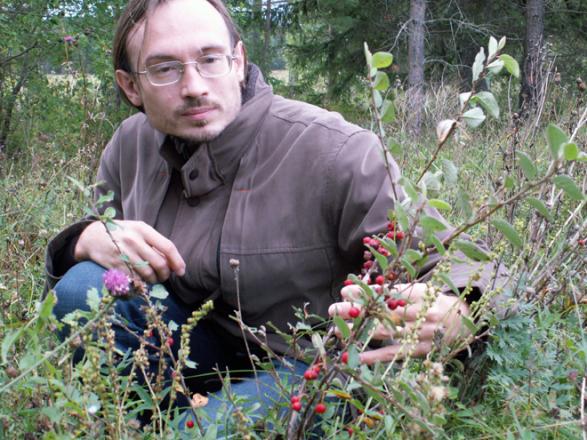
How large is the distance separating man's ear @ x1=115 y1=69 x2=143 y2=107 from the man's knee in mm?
750

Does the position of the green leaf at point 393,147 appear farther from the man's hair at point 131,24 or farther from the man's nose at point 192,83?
the man's hair at point 131,24

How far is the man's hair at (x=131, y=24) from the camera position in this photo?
103 inches

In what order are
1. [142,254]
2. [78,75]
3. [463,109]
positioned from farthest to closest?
[78,75] < [142,254] < [463,109]

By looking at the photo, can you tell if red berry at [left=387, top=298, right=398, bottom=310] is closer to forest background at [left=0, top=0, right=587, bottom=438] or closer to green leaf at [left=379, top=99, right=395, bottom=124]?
forest background at [left=0, top=0, right=587, bottom=438]

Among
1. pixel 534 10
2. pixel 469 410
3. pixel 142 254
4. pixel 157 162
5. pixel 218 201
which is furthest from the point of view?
pixel 534 10

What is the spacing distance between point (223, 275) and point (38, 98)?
6909mm

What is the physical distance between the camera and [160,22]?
2.54 meters

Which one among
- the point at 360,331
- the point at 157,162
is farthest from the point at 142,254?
the point at 360,331

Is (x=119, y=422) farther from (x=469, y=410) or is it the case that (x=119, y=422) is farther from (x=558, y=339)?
(x=558, y=339)

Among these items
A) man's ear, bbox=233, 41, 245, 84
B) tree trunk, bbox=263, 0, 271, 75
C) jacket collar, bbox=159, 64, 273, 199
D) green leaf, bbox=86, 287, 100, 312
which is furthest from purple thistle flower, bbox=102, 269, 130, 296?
tree trunk, bbox=263, 0, 271, 75

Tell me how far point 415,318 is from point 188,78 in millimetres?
1250

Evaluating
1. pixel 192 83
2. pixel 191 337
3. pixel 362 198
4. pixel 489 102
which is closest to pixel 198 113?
pixel 192 83

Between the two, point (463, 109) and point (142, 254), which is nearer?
point (463, 109)

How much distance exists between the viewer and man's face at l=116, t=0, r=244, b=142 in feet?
8.04
